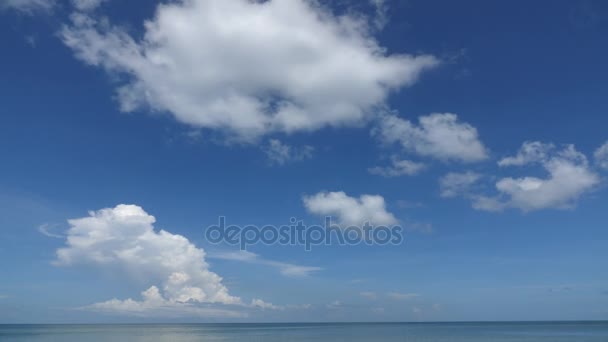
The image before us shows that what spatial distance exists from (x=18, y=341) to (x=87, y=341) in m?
26.0

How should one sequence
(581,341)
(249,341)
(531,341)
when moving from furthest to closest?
1. (249,341)
2. (531,341)
3. (581,341)

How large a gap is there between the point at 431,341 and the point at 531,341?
2504 cm

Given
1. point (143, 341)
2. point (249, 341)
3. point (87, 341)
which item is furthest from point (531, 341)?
point (87, 341)

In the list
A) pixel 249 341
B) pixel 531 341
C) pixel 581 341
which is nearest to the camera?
pixel 581 341

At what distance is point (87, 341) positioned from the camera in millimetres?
105625

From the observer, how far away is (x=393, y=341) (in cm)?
10475

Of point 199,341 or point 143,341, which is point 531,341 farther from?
point 143,341

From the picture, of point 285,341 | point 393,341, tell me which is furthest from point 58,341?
point 393,341

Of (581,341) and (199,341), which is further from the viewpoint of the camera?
(199,341)

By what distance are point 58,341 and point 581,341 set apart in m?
126

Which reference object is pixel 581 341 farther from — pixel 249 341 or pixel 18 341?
pixel 18 341

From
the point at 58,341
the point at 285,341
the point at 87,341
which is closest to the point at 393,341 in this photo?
the point at 285,341

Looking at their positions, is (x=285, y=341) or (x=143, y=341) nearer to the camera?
(x=143, y=341)

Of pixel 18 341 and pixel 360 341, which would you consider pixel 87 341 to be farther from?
pixel 360 341
